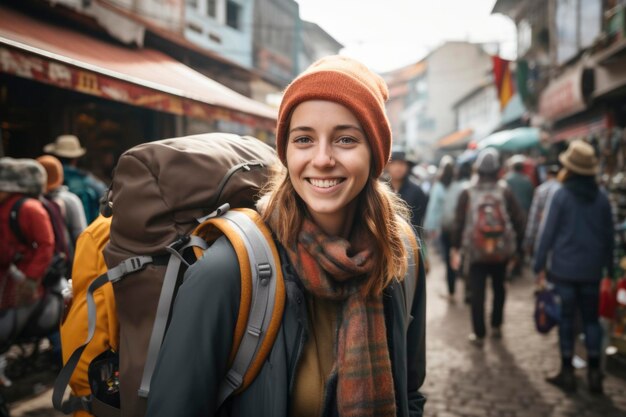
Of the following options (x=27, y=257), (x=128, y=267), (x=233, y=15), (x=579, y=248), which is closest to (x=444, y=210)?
(x=579, y=248)

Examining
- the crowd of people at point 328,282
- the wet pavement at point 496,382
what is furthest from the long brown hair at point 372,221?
the wet pavement at point 496,382

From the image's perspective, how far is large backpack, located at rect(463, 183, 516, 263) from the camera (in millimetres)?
5410

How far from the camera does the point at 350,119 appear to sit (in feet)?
5.43

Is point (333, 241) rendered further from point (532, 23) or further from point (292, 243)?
point (532, 23)

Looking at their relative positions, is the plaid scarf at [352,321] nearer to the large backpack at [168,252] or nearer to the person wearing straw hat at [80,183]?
the large backpack at [168,252]

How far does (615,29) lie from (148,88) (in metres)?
8.96

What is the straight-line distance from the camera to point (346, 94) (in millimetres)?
1615

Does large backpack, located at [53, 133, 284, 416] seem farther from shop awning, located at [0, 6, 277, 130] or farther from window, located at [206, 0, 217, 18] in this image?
window, located at [206, 0, 217, 18]

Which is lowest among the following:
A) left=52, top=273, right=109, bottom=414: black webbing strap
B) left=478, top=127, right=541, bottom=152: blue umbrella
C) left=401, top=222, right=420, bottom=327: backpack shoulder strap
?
left=52, top=273, right=109, bottom=414: black webbing strap

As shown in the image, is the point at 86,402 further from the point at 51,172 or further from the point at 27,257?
the point at 51,172

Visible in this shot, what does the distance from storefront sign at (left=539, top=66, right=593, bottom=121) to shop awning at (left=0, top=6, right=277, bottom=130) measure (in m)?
7.37

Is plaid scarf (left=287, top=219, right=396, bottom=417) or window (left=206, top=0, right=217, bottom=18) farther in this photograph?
window (left=206, top=0, right=217, bottom=18)

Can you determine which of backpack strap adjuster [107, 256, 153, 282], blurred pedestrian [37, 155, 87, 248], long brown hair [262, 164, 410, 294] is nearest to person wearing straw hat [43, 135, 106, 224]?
blurred pedestrian [37, 155, 87, 248]

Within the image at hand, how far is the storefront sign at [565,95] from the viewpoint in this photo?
11.3m
